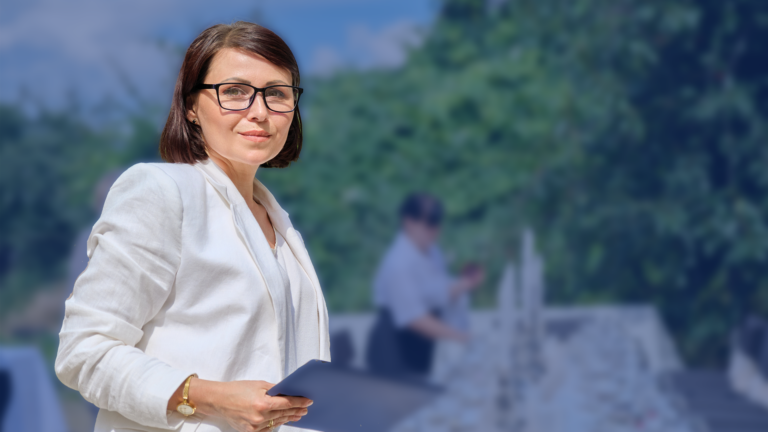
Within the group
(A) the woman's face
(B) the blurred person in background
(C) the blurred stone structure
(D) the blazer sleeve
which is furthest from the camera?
(C) the blurred stone structure

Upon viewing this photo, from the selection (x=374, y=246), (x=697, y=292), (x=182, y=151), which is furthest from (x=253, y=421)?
(x=697, y=292)

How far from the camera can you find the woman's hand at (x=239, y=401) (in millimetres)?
754

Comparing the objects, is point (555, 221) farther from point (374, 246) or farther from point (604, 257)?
point (374, 246)

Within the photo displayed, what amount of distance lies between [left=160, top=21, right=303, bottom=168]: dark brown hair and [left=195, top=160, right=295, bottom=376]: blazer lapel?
0.04 meters

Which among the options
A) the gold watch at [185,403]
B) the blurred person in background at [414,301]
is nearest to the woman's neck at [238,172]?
the gold watch at [185,403]

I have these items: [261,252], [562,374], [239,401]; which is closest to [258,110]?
[261,252]

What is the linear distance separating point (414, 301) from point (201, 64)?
3.40m

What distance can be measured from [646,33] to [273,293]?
15.0 ft

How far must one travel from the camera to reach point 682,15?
4.78 m

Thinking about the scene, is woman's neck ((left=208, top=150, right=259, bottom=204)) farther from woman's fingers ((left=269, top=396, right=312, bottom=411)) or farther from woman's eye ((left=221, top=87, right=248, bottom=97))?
woman's fingers ((left=269, top=396, right=312, bottom=411))

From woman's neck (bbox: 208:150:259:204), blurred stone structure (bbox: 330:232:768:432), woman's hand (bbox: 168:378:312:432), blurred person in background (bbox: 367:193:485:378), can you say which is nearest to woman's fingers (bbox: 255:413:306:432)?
woman's hand (bbox: 168:378:312:432)

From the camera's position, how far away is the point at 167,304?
80 cm

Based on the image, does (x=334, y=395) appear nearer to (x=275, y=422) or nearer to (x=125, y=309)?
(x=275, y=422)

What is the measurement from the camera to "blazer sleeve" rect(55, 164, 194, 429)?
2.47 feet
